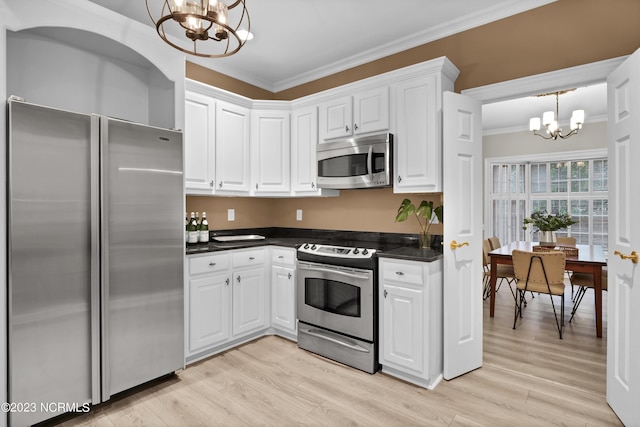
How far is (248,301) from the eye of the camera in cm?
326

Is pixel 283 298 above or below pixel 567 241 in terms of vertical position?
below

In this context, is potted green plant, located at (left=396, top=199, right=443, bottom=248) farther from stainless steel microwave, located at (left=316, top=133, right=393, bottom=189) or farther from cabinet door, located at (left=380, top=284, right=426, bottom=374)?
cabinet door, located at (left=380, top=284, right=426, bottom=374)

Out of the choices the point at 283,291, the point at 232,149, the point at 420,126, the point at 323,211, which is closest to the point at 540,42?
the point at 420,126

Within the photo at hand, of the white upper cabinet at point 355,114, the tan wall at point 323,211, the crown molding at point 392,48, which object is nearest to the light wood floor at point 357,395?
the tan wall at point 323,211

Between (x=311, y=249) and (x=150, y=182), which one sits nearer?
(x=150, y=182)

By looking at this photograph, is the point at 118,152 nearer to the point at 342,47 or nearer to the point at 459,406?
the point at 342,47

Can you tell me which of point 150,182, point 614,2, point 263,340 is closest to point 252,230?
point 263,340

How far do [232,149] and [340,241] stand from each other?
55.9 inches

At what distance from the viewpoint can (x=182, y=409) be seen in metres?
2.24

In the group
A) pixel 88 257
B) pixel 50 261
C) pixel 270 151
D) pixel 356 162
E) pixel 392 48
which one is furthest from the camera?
pixel 270 151

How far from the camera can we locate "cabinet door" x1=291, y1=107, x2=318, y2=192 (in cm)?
351

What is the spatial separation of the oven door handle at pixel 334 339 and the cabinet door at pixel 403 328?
0.20 metres

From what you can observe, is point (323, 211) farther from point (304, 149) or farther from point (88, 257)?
point (88, 257)

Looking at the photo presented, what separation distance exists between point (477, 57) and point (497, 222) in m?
4.76
